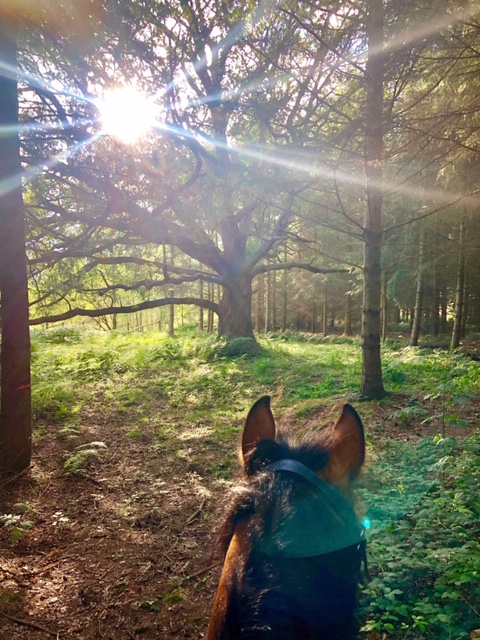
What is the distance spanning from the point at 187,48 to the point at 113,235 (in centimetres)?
745

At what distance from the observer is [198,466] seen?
5.16 metres

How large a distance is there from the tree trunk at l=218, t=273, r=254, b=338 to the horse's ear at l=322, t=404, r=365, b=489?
12.8 m

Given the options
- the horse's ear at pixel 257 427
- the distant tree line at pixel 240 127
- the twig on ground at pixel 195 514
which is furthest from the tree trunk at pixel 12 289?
the horse's ear at pixel 257 427

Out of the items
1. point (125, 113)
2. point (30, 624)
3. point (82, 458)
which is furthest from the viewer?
point (125, 113)

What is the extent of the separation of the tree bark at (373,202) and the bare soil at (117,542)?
3.81ft

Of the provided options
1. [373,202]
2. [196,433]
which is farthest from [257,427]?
[373,202]

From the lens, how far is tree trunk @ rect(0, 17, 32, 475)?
4516mm

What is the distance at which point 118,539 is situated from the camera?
3629 mm

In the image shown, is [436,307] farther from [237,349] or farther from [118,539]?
[118,539]

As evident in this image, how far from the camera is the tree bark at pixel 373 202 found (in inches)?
213

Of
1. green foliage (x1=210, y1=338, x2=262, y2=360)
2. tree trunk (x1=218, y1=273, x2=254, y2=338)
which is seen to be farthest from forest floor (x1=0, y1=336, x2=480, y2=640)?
tree trunk (x1=218, y1=273, x2=254, y2=338)

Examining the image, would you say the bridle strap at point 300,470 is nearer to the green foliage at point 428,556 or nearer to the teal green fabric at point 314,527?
the teal green fabric at point 314,527

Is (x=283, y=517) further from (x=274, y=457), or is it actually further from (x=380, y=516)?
(x=380, y=516)

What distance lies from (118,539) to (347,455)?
3.28m
